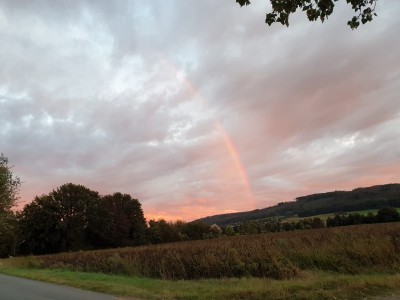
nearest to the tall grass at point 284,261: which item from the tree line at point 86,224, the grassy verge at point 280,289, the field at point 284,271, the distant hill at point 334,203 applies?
the field at point 284,271

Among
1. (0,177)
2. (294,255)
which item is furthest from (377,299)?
(0,177)

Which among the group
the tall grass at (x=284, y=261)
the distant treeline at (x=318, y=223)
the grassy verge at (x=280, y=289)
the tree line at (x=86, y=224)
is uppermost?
the tree line at (x=86, y=224)

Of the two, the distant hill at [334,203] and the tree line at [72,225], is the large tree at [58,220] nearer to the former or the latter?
the tree line at [72,225]

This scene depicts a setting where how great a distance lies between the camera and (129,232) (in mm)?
105375

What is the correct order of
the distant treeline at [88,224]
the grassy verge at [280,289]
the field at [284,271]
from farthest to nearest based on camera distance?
the distant treeline at [88,224] < the field at [284,271] < the grassy verge at [280,289]

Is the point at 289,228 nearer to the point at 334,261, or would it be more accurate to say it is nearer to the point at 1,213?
the point at 1,213

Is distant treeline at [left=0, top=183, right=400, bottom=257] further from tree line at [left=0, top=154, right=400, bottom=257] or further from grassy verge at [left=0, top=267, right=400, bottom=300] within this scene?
grassy verge at [left=0, top=267, right=400, bottom=300]

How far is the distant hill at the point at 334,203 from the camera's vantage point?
12528 centimetres

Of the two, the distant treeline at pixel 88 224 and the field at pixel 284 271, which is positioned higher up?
the distant treeline at pixel 88 224

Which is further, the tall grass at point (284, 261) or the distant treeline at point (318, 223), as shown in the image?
the distant treeline at point (318, 223)

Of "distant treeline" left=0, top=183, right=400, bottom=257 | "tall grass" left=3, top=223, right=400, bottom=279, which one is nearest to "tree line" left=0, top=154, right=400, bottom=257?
"distant treeline" left=0, top=183, right=400, bottom=257

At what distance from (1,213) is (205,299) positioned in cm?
4881

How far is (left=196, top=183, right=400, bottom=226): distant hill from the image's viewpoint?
12528 centimetres

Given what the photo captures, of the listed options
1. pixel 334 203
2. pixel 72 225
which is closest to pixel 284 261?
pixel 72 225
